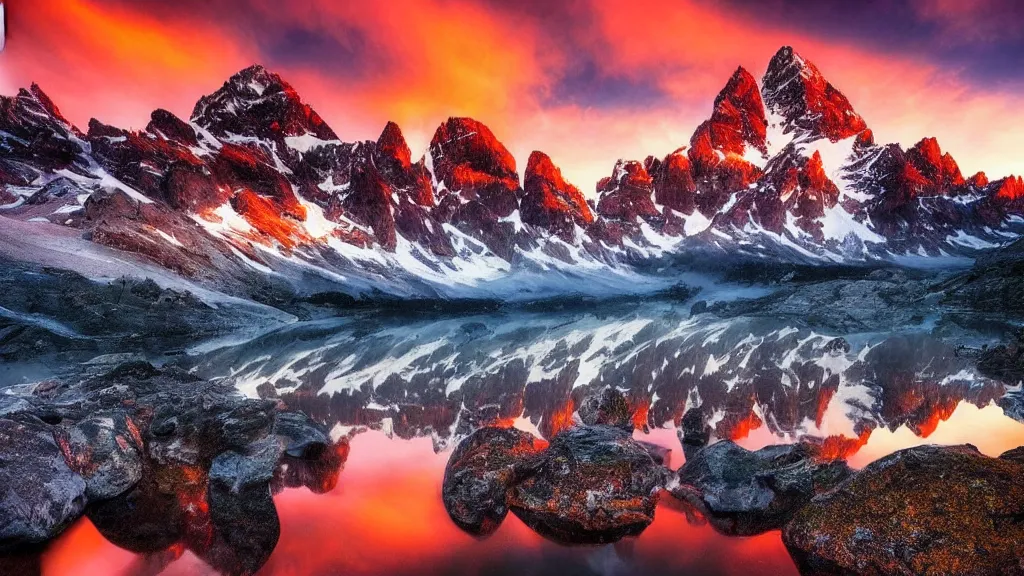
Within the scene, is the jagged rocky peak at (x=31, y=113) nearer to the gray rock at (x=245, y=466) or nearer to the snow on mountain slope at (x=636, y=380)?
the snow on mountain slope at (x=636, y=380)

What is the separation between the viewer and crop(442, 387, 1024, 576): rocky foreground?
21.0 ft

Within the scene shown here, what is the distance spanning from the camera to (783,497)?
9234mm

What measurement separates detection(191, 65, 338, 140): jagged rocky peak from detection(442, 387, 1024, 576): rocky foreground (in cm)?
20237

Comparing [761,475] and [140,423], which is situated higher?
[761,475]

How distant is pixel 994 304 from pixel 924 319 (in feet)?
71.3

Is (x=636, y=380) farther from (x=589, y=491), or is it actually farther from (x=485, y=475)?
(x=485, y=475)

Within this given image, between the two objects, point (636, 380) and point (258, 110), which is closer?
point (636, 380)

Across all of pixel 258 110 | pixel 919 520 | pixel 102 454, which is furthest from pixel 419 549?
pixel 258 110

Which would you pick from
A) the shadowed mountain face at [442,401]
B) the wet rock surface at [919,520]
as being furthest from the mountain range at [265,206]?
the wet rock surface at [919,520]

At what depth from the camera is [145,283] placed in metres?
53.2

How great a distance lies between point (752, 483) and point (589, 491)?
3.63 meters

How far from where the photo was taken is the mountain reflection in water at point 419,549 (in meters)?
7.45

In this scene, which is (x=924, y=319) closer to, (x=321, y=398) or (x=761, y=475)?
(x=761, y=475)

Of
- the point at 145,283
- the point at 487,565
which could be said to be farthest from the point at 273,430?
the point at 145,283
